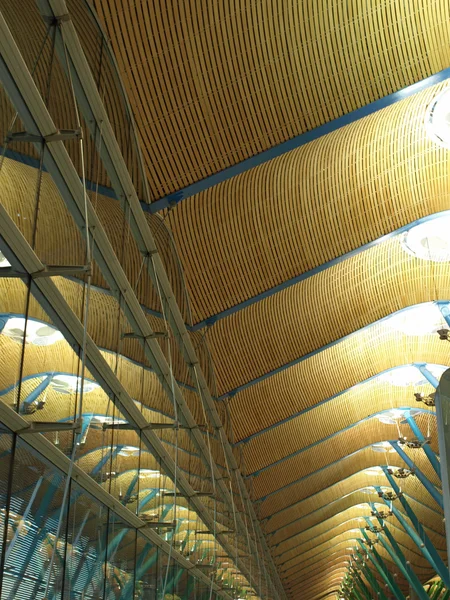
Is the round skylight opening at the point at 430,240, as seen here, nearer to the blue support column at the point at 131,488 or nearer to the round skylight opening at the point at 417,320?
the round skylight opening at the point at 417,320

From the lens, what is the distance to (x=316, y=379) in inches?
1132

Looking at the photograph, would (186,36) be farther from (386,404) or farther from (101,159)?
(386,404)

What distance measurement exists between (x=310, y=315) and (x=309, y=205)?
220 inches

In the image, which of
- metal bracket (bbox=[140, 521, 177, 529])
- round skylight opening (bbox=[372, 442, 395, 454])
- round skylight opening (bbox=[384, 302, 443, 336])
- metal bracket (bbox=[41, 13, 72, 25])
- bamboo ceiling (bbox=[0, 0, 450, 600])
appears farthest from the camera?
round skylight opening (bbox=[372, 442, 395, 454])

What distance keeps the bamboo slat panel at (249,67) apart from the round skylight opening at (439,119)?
3.25m

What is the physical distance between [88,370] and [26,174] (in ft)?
10.4

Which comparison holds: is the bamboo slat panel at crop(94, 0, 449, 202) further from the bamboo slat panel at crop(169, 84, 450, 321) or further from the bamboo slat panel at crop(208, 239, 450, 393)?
the bamboo slat panel at crop(208, 239, 450, 393)

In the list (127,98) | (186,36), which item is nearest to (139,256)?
(127,98)

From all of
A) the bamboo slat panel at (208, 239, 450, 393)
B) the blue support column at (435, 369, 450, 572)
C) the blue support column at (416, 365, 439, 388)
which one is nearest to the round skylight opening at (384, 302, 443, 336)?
the bamboo slat panel at (208, 239, 450, 393)

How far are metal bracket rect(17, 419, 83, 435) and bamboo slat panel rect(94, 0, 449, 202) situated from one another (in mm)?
5985

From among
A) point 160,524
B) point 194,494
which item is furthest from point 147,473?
point 194,494

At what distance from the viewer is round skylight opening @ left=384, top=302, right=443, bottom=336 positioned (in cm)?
2738

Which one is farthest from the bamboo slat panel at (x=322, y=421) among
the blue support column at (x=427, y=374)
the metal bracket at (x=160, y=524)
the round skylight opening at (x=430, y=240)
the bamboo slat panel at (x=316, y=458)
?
the metal bracket at (x=160, y=524)

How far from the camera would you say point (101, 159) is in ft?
36.5
